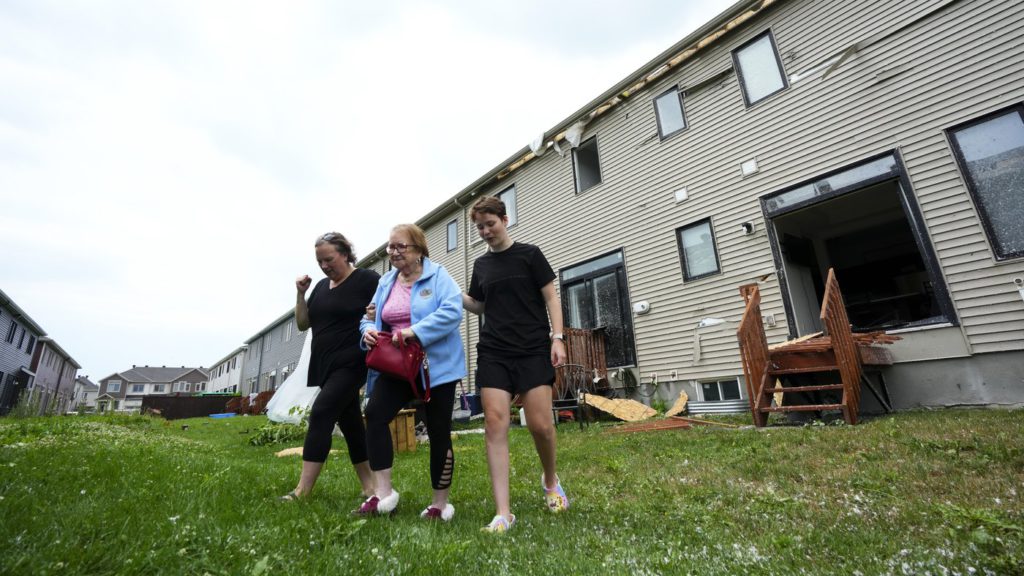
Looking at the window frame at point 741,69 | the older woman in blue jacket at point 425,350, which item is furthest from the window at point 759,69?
the older woman in blue jacket at point 425,350

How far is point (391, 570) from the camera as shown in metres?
1.62

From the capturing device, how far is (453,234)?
16703mm

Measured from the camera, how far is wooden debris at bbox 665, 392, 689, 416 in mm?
8078

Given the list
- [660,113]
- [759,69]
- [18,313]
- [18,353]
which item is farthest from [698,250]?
[18,353]

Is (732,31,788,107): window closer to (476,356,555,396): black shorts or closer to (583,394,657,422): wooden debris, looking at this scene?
(583,394,657,422): wooden debris

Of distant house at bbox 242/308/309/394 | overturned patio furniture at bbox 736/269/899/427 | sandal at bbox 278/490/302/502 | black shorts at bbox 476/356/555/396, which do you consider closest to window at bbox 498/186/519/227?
overturned patio furniture at bbox 736/269/899/427

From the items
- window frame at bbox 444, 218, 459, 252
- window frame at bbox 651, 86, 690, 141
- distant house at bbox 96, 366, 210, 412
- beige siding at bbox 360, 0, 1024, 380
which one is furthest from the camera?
distant house at bbox 96, 366, 210, 412

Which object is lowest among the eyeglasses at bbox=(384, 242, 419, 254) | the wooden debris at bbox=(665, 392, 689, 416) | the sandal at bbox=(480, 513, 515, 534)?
the sandal at bbox=(480, 513, 515, 534)

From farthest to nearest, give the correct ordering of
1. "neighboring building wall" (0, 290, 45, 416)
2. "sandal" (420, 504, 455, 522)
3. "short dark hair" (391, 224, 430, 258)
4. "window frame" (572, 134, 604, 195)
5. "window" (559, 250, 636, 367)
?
"neighboring building wall" (0, 290, 45, 416) → "window frame" (572, 134, 604, 195) → "window" (559, 250, 636, 367) → "short dark hair" (391, 224, 430, 258) → "sandal" (420, 504, 455, 522)

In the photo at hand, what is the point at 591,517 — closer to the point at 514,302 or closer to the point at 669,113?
the point at 514,302

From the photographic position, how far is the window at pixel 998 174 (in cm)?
→ 572

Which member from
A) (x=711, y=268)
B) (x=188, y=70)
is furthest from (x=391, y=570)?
(x=188, y=70)

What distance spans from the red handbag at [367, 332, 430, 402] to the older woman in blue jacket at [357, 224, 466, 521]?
28 millimetres

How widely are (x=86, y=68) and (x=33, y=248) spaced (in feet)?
76.5
